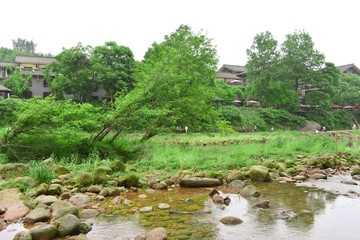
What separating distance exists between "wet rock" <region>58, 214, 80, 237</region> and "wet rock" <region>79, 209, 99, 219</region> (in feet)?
2.12

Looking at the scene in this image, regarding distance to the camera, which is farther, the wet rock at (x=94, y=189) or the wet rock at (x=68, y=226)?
the wet rock at (x=94, y=189)

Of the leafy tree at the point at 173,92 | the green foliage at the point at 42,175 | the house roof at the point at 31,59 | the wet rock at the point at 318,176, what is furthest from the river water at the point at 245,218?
the house roof at the point at 31,59

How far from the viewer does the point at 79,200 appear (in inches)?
214

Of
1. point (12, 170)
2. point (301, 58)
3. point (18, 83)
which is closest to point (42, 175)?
point (12, 170)

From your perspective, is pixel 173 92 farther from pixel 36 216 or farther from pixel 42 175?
pixel 36 216

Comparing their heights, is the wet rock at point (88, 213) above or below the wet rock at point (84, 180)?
below

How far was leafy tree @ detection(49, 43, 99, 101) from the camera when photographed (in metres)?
29.4

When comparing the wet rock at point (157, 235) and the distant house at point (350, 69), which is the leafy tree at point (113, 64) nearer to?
the wet rock at point (157, 235)

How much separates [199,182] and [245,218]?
8.02 ft

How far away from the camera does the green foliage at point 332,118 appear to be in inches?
1563

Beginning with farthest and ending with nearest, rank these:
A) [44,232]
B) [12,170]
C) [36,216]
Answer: [12,170] → [36,216] → [44,232]

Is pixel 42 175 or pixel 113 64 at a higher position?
pixel 113 64

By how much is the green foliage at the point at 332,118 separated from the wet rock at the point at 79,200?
40.6m

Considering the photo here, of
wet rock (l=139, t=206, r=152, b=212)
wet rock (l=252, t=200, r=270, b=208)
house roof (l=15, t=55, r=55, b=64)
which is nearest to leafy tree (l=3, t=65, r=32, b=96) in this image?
house roof (l=15, t=55, r=55, b=64)
